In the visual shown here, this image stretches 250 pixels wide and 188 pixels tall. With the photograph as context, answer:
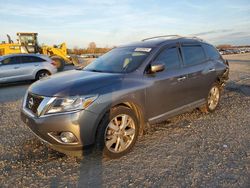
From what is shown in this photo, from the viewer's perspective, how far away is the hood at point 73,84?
347cm

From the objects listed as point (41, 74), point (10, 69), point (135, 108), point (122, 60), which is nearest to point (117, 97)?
point (135, 108)

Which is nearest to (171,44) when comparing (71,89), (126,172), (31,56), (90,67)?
(90,67)

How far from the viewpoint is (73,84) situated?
11.9ft

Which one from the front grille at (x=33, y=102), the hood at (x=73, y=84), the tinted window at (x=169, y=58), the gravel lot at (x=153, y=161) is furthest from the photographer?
the tinted window at (x=169, y=58)

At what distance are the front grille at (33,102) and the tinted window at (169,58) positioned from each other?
2023mm

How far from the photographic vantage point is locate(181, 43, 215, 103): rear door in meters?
Result: 5.06

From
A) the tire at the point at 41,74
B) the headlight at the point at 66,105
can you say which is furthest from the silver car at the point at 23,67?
the headlight at the point at 66,105

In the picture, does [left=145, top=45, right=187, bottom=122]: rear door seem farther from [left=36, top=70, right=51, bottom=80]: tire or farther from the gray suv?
[left=36, top=70, right=51, bottom=80]: tire

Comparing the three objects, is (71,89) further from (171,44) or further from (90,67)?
(171,44)

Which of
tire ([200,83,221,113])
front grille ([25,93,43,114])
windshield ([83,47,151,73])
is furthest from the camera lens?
tire ([200,83,221,113])

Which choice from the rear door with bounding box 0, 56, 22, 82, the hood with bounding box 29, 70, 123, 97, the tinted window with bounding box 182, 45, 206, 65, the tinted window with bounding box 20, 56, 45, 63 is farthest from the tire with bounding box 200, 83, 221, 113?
the tinted window with bounding box 20, 56, 45, 63

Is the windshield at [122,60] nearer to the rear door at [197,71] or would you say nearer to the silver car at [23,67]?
the rear door at [197,71]

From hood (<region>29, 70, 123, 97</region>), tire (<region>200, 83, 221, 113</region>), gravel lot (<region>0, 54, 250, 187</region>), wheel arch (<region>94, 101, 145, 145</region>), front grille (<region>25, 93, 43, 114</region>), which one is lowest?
gravel lot (<region>0, 54, 250, 187</region>)

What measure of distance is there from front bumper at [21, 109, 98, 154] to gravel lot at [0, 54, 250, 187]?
343 millimetres
